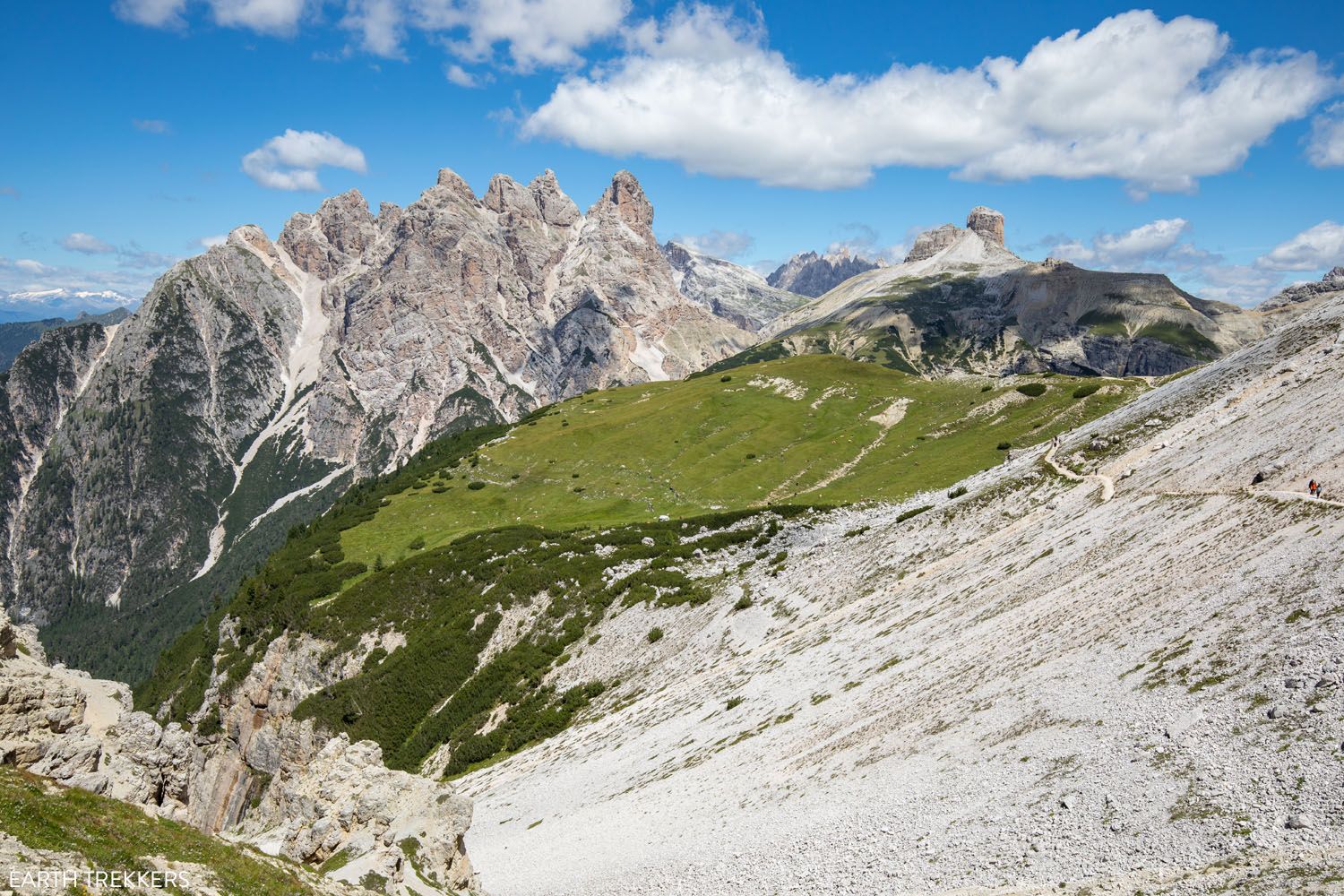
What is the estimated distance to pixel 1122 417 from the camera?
70000 mm

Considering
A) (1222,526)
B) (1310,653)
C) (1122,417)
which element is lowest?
(1310,653)

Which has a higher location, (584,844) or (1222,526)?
(1222,526)

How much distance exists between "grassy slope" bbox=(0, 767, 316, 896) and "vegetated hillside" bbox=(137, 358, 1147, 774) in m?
36.8

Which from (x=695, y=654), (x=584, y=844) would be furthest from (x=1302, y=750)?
(x=695, y=654)

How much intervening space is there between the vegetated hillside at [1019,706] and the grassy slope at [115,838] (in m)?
15.2

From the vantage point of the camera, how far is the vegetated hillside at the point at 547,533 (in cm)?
6700

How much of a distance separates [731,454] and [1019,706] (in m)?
101

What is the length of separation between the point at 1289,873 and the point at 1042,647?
15266 millimetres

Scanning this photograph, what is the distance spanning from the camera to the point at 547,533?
95688 mm

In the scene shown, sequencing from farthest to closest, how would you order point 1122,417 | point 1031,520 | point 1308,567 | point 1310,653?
point 1122,417 < point 1031,520 < point 1308,567 < point 1310,653

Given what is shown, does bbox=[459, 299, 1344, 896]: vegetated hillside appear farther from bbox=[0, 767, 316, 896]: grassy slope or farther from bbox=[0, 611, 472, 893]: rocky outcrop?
bbox=[0, 767, 316, 896]: grassy slope

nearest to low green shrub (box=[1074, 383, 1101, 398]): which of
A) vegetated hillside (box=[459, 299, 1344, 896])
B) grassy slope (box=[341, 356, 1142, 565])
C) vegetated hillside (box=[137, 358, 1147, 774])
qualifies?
vegetated hillside (box=[137, 358, 1147, 774])

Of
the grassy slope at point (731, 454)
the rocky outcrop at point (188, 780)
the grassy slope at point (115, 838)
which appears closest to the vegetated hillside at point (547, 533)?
the grassy slope at point (731, 454)

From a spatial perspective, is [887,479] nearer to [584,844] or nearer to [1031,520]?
[1031,520]
